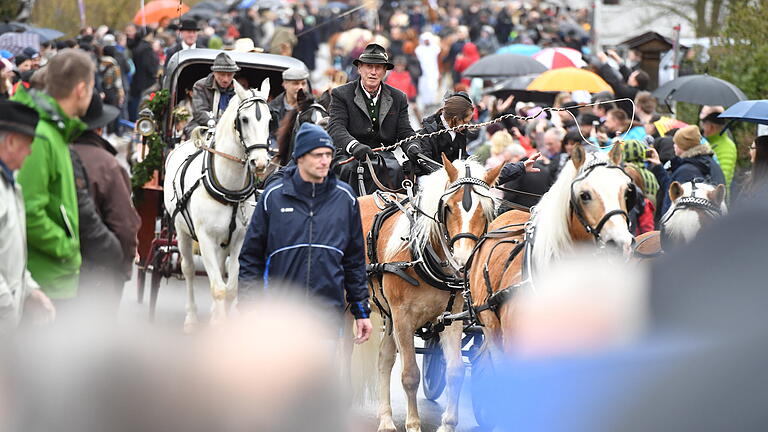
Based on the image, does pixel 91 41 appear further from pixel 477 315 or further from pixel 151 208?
pixel 477 315

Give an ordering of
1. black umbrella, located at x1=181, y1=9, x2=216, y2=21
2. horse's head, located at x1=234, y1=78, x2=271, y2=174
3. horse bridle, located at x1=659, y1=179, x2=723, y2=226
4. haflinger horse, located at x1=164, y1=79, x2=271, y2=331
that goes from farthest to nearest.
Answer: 1. black umbrella, located at x1=181, y1=9, x2=216, y2=21
2. haflinger horse, located at x1=164, y1=79, x2=271, y2=331
3. horse's head, located at x1=234, y1=78, x2=271, y2=174
4. horse bridle, located at x1=659, y1=179, x2=723, y2=226

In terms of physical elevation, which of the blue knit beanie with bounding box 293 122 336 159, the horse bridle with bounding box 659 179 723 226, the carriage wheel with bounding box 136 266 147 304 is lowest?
the carriage wheel with bounding box 136 266 147 304

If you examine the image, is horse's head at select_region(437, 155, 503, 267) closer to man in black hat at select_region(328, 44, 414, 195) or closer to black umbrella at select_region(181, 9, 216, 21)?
man in black hat at select_region(328, 44, 414, 195)

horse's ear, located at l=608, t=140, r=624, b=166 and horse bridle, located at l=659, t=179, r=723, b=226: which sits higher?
horse's ear, located at l=608, t=140, r=624, b=166

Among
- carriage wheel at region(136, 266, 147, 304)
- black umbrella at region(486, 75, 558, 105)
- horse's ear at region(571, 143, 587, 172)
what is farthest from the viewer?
black umbrella at region(486, 75, 558, 105)

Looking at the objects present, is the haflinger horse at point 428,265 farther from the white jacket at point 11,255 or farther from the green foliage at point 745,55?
the green foliage at point 745,55

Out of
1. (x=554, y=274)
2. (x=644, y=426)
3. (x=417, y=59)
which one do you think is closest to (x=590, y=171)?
(x=554, y=274)

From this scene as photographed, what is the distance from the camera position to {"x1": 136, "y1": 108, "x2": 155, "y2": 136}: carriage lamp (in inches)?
542

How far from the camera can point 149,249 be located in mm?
14039

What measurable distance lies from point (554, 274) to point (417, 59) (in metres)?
25.2

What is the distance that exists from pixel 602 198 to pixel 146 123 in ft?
23.8

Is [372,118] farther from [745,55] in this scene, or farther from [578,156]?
[745,55]

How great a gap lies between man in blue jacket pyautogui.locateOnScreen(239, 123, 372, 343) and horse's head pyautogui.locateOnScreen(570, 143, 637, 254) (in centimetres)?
128

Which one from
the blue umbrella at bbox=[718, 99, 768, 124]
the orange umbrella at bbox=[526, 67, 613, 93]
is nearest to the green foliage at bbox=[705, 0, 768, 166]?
the orange umbrella at bbox=[526, 67, 613, 93]
